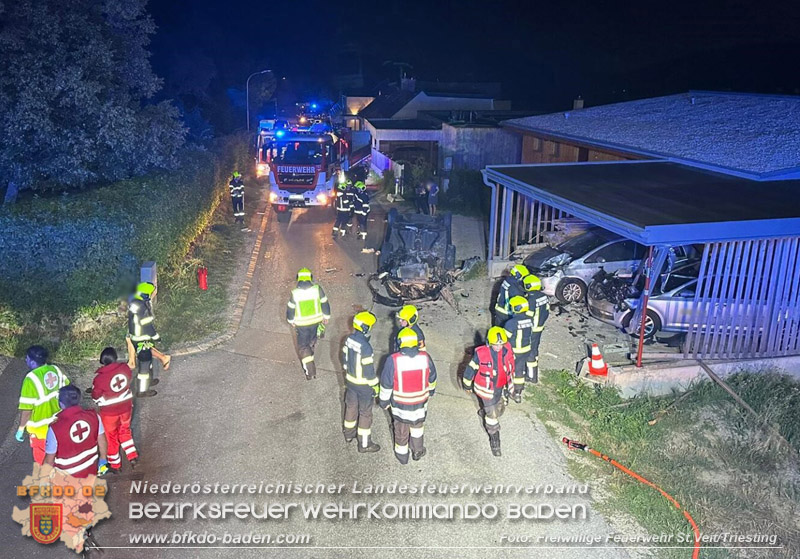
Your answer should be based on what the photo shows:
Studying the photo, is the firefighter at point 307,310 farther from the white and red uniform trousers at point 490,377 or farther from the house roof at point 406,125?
the house roof at point 406,125

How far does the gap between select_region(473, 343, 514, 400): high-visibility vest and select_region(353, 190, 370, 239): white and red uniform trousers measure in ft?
35.2

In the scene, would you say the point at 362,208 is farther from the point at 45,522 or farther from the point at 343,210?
the point at 45,522

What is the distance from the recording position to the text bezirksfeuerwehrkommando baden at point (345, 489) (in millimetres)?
A: 7156

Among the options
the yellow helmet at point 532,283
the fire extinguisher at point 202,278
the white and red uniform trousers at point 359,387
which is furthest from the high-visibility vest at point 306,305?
the fire extinguisher at point 202,278

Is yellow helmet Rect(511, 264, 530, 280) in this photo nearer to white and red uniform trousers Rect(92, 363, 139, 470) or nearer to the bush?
white and red uniform trousers Rect(92, 363, 139, 470)

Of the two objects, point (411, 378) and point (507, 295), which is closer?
point (411, 378)

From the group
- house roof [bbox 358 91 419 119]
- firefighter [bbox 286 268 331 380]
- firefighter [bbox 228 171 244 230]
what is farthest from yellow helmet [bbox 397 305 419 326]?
house roof [bbox 358 91 419 119]

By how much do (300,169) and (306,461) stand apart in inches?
579

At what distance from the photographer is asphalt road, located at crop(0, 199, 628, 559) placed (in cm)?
645

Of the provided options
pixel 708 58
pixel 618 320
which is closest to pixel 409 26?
pixel 708 58

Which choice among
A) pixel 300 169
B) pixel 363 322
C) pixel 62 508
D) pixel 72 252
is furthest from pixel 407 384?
pixel 300 169

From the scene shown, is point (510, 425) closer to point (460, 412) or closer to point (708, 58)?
point (460, 412)

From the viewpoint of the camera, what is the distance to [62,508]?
6.02 metres

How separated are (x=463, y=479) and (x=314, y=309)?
3.34 metres
